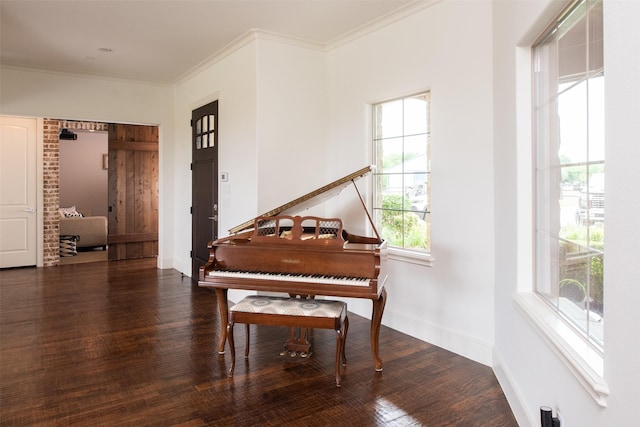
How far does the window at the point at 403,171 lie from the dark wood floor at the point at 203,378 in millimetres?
963

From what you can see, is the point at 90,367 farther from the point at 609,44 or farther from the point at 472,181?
the point at 609,44

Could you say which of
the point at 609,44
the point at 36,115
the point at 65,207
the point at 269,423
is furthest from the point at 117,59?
the point at 65,207

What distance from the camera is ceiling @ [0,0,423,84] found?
160 inches

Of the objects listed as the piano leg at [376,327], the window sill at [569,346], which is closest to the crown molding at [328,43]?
the piano leg at [376,327]

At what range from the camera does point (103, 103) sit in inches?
265

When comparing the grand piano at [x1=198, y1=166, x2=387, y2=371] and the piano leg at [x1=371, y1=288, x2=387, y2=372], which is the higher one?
the grand piano at [x1=198, y1=166, x2=387, y2=371]

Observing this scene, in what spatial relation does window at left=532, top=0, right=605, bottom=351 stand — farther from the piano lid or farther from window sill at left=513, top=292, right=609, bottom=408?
the piano lid

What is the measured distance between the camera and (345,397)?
9.36 ft

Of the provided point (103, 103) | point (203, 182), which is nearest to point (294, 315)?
point (203, 182)

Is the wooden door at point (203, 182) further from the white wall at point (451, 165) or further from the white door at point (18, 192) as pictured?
the white door at point (18, 192)

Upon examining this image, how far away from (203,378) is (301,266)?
3.41 ft

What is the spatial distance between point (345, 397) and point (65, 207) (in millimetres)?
10968

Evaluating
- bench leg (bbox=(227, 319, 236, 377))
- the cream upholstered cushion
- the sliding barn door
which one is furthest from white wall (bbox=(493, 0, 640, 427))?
the sliding barn door

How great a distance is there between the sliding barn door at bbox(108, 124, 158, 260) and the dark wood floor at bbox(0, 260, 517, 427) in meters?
3.49
